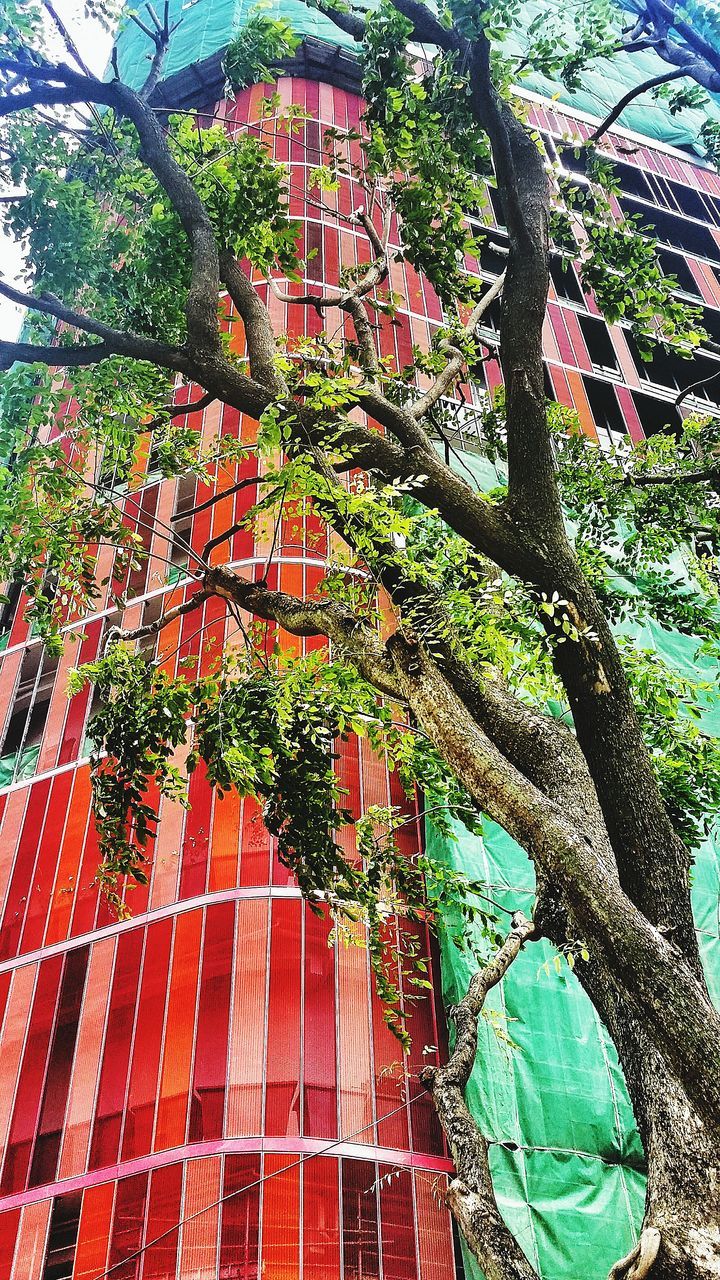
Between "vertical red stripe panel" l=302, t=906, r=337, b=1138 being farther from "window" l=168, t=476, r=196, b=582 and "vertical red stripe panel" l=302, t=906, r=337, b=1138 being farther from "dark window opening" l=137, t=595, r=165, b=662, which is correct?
"window" l=168, t=476, r=196, b=582

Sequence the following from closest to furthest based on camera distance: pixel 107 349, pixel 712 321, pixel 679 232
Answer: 1. pixel 107 349
2. pixel 712 321
3. pixel 679 232

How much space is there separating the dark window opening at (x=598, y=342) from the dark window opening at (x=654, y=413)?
85cm

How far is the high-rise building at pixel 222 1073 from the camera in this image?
7.80 metres

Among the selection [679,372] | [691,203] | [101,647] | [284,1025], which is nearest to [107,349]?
[284,1025]

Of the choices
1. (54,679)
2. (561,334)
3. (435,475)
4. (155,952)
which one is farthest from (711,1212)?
(561,334)

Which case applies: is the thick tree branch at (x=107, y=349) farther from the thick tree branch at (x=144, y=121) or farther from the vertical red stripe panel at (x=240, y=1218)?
the vertical red stripe panel at (x=240, y=1218)

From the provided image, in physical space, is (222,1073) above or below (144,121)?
below

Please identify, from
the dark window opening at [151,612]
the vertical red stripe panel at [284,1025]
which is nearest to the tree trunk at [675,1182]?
the vertical red stripe panel at [284,1025]

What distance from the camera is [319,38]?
1680cm

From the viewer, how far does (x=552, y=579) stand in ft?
12.3

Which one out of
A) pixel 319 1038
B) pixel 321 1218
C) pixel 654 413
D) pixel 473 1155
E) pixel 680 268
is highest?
pixel 680 268

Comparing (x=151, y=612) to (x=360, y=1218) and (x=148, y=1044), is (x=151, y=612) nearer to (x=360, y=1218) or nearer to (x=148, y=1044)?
(x=148, y=1044)

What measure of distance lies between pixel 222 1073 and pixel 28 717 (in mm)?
5517

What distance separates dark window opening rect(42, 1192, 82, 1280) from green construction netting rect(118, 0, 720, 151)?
15572mm
